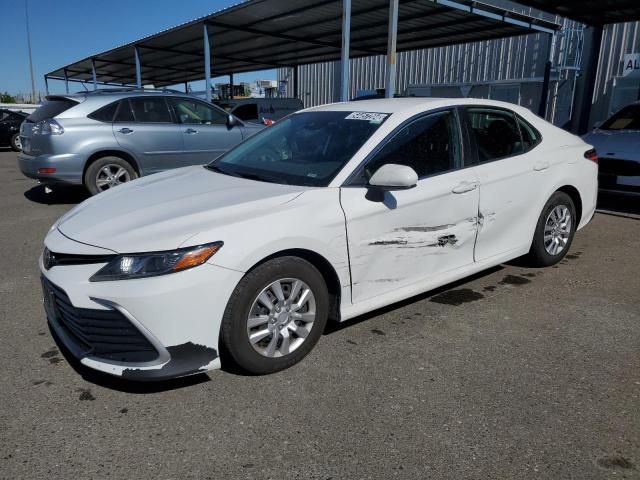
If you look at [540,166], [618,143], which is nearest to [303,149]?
[540,166]

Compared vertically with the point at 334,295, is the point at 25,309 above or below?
below

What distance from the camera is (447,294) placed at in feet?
13.1

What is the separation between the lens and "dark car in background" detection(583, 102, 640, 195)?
262 inches

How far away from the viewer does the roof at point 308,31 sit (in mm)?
11094

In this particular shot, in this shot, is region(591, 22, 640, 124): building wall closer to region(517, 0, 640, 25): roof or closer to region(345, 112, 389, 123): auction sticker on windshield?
region(517, 0, 640, 25): roof

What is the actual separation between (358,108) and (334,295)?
1.48 meters

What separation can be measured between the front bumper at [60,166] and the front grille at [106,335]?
483 cm

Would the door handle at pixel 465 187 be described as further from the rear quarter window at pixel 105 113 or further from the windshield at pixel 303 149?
the rear quarter window at pixel 105 113

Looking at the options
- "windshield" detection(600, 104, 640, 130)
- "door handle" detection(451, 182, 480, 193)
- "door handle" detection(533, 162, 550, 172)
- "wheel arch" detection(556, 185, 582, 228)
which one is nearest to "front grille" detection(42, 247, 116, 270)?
"door handle" detection(451, 182, 480, 193)

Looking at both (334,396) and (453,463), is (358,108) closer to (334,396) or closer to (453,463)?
(334,396)

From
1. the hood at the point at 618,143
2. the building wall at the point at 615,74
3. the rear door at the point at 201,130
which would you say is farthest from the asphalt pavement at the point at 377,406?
the building wall at the point at 615,74

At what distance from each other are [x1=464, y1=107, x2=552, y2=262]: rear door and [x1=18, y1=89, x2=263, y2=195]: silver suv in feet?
14.8

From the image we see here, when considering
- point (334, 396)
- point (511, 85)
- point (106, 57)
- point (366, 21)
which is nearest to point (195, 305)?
point (334, 396)

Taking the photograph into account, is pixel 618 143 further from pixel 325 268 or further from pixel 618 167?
pixel 325 268
